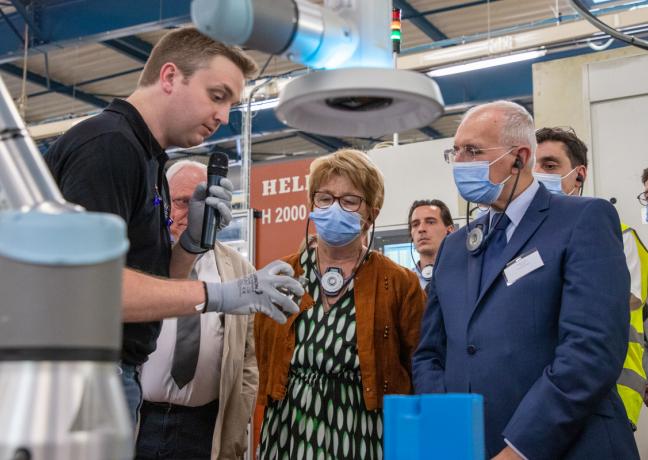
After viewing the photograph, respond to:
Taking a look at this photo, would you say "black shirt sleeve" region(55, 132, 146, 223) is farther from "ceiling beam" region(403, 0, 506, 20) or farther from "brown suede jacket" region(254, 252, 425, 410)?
"ceiling beam" region(403, 0, 506, 20)

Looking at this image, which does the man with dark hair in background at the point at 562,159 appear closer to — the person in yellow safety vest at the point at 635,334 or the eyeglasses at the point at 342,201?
the person in yellow safety vest at the point at 635,334

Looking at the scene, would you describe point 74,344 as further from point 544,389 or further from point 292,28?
point 544,389

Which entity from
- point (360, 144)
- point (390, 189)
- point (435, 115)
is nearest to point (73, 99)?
point (360, 144)

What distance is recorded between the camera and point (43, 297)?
1.28 ft

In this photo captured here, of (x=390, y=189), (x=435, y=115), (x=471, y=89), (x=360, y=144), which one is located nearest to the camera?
(x=435, y=115)

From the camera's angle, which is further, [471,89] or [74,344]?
[471,89]

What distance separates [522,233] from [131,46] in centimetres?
675

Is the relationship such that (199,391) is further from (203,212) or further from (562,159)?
(562,159)

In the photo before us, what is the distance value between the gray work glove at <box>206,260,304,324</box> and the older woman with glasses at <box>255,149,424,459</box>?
0.65 metres

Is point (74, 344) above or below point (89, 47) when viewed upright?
below

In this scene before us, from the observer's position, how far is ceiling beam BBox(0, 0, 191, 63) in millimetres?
5820

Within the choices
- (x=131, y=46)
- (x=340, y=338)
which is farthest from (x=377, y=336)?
(x=131, y=46)

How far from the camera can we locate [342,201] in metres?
2.29

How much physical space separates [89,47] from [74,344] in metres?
8.09
